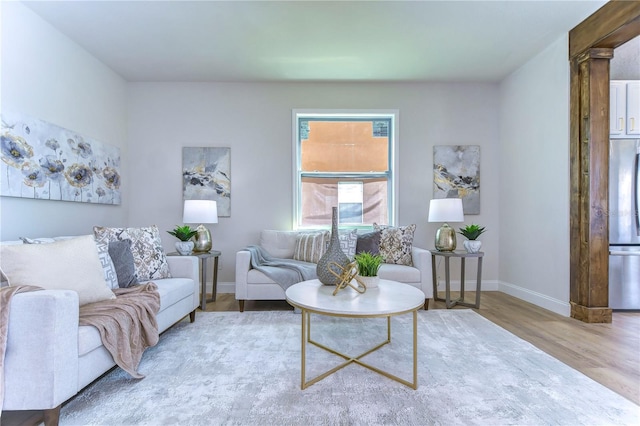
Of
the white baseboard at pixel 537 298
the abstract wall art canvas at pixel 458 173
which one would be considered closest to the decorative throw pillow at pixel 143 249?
the abstract wall art canvas at pixel 458 173

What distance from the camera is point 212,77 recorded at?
3.82 meters

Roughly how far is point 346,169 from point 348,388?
116 inches

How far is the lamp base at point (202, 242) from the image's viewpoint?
3.39 m

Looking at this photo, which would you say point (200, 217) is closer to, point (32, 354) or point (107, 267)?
point (107, 267)

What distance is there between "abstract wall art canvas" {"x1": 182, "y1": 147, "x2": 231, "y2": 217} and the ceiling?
0.94 meters

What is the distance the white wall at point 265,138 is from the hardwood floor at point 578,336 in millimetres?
821

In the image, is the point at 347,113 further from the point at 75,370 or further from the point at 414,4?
the point at 75,370

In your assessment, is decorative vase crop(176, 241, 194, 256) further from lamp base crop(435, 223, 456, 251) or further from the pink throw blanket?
lamp base crop(435, 223, 456, 251)

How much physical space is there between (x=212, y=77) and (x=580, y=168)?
13.4 feet

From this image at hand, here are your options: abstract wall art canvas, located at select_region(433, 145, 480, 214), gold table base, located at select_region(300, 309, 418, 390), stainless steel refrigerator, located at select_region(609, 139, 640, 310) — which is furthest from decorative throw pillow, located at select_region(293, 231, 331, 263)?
stainless steel refrigerator, located at select_region(609, 139, 640, 310)

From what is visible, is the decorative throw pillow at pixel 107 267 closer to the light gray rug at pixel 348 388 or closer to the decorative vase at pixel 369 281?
the light gray rug at pixel 348 388

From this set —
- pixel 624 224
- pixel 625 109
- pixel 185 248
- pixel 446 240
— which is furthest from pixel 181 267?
pixel 625 109

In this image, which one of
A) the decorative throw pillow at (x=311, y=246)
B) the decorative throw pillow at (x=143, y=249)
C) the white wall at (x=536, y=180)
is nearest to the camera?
the decorative throw pillow at (x=143, y=249)

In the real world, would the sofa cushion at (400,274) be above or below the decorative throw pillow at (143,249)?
below
